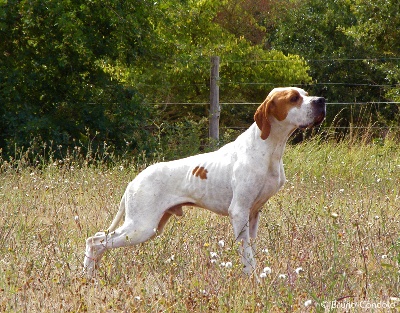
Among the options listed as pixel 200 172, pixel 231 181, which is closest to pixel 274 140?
pixel 231 181

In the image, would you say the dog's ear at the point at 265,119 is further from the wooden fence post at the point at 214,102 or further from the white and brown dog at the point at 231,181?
the wooden fence post at the point at 214,102

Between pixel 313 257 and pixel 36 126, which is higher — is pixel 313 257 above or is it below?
above

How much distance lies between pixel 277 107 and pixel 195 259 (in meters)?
1.22

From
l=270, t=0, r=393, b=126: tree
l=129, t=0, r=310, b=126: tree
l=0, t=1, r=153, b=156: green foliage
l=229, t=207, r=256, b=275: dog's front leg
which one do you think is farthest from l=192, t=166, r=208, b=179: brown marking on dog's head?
l=270, t=0, r=393, b=126: tree

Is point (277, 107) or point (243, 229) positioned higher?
point (277, 107)

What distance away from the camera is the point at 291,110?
5.67 meters

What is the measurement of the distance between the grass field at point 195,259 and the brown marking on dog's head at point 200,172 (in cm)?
53

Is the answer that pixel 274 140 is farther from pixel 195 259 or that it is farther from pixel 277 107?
pixel 195 259

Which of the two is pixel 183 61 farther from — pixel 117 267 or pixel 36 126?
pixel 117 267

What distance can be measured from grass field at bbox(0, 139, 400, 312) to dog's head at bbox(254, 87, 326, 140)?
0.74 m

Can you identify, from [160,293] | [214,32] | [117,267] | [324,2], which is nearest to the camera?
[160,293]

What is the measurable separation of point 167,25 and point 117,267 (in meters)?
9.33

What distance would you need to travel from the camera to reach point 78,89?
568 inches

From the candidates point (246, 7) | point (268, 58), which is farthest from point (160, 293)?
point (246, 7)
